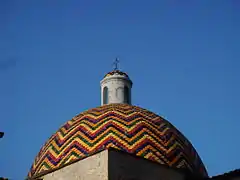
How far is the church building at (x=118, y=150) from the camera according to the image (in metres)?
9.48

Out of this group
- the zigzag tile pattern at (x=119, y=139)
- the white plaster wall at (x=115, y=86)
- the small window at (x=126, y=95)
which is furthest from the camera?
the small window at (x=126, y=95)

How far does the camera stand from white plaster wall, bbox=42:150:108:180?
367 inches

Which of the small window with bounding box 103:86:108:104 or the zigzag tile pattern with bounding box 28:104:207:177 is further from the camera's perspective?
the small window with bounding box 103:86:108:104

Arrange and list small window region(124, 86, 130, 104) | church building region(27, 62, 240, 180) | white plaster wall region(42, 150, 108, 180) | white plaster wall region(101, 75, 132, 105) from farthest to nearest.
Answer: small window region(124, 86, 130, 104), white plaster wall region(101, 75, 132, 105), church building region(27, 62, 240, 180), white plaster wall region(42, 150, 108, 180)

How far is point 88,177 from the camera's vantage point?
948 centimetres

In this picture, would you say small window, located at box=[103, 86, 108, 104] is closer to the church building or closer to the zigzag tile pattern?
the church building

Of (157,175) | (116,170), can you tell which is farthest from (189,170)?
(116,170)

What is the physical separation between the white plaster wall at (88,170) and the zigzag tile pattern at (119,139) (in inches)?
8.8

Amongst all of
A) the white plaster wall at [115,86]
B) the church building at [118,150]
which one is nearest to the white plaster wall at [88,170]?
the church building at [118,150]

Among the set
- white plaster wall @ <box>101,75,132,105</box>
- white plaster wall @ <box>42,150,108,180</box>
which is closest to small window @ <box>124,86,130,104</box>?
white plaster wall @ <box>101,75,132,105</box>

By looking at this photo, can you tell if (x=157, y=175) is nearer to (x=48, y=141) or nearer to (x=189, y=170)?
(x=189, y=170)

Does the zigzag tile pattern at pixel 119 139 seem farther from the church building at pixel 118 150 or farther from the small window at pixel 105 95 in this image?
the small window at pixel 105 95

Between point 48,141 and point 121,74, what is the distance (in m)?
2.53

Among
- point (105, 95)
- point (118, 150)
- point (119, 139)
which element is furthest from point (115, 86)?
point (118, 150)
